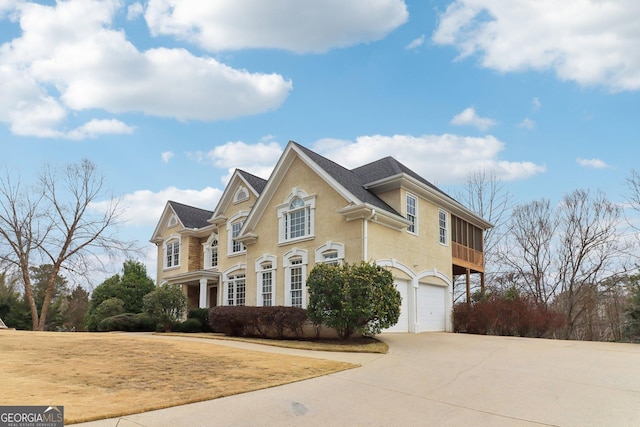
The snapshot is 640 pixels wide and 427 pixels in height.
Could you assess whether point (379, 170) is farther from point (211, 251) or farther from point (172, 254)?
point (172, 254)

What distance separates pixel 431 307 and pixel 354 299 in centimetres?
792

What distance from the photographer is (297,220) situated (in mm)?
21547

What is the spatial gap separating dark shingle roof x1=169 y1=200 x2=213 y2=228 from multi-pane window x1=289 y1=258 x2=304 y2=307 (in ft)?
45.4

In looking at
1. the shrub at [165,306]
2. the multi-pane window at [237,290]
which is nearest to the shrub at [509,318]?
the multi-pane window at [237,290]

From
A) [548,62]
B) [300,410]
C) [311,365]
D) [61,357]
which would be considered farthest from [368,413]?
[548,62]

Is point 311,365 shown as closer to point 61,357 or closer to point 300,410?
point 300,410

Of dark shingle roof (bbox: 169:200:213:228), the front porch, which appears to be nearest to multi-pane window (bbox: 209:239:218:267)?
the front porch

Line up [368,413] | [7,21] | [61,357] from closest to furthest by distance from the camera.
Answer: [368,413] → [61,357] → [7,21]

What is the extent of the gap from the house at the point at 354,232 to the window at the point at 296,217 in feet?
0.14

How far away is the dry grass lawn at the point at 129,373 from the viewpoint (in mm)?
7801

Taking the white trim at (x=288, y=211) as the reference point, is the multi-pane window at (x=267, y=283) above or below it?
below

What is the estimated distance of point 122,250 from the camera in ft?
107

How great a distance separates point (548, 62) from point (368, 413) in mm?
15755

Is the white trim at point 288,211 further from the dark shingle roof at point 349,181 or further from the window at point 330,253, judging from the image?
the dark shingle roof at point 349,181
